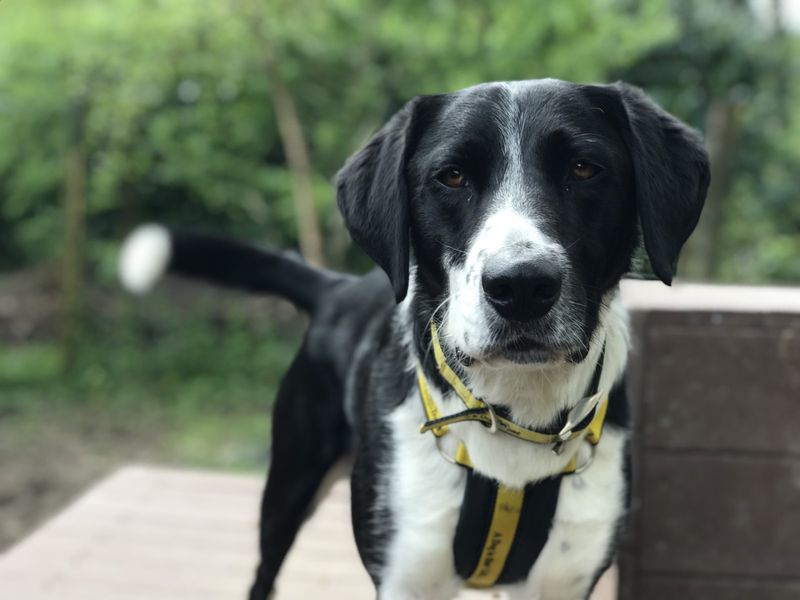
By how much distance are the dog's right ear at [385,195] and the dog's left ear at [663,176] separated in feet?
1.25

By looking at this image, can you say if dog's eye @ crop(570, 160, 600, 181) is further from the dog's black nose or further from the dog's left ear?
the dog's black nose

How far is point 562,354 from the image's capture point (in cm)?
163

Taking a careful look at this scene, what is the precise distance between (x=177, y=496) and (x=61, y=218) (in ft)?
12.1

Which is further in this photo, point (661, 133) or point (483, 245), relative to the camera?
point (661, 133)

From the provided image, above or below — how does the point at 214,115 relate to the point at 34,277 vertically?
above

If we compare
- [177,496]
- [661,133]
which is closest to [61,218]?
[177,496]

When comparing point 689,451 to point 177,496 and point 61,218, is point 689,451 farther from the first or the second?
point 61,218

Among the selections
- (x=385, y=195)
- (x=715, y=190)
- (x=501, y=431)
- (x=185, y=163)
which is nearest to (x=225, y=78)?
(x=185, y=163)

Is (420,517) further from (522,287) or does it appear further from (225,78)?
(225,78)

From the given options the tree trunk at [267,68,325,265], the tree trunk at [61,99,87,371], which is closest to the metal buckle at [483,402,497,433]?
the tree trunk at [267,68,325,265]

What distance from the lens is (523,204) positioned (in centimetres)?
163

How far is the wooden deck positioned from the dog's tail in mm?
1002

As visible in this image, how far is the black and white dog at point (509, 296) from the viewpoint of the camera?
5.28ft

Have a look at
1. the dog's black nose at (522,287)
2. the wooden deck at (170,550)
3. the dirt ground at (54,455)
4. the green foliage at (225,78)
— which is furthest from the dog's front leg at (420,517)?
the green foliage at (225,78)
